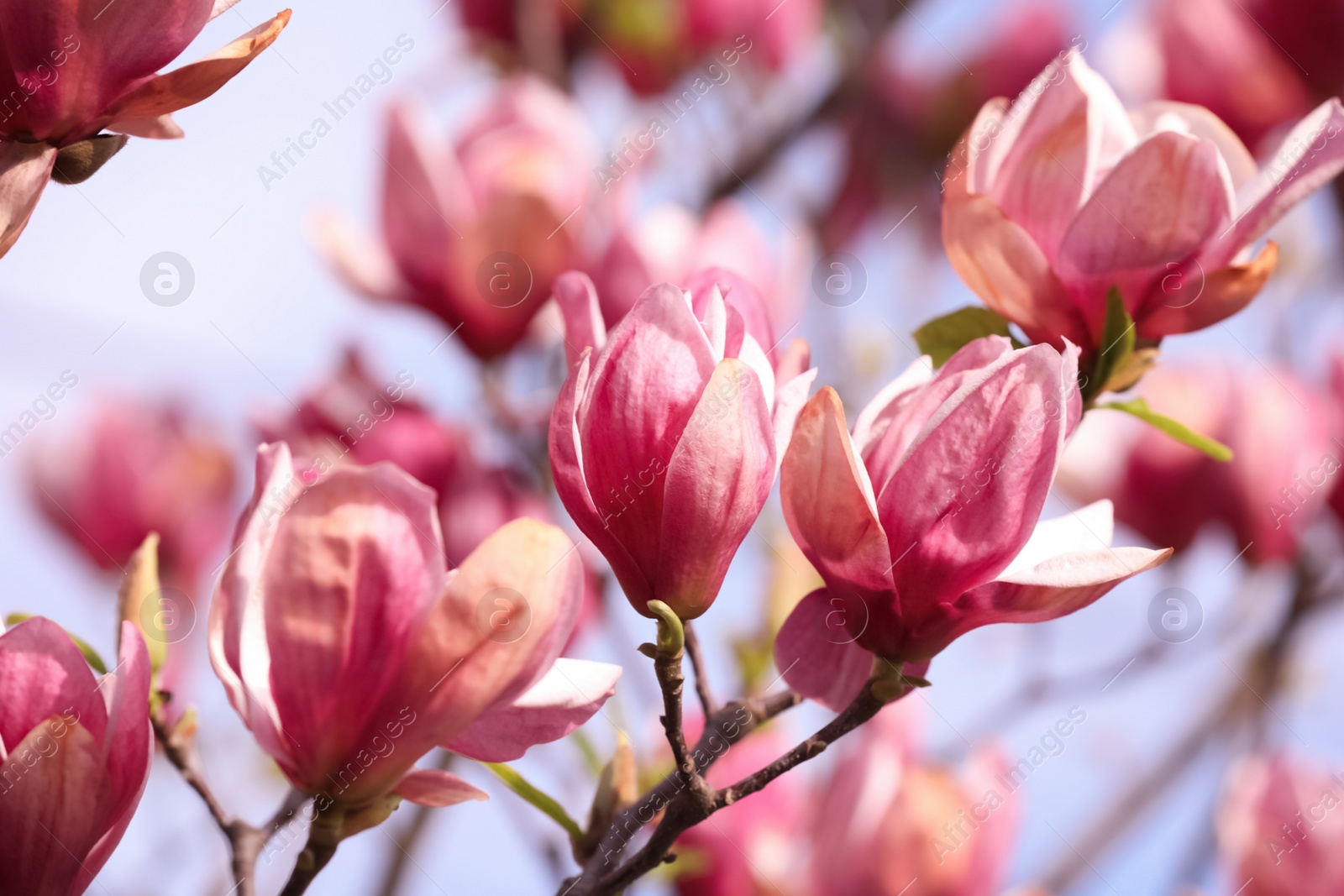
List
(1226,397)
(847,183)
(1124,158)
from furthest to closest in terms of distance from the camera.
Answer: (847,183) → (1226,397) → (1124,158)

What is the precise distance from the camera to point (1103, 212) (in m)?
0.70

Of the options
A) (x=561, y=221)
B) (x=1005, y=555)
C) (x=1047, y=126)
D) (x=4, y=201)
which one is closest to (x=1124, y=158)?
(x=1047, y=126)

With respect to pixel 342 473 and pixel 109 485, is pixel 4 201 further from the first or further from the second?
pixel 109 485

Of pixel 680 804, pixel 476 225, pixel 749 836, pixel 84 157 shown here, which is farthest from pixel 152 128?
pixel 749 836

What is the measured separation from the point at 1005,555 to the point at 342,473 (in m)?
0.32

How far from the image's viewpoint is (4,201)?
57 centimetres

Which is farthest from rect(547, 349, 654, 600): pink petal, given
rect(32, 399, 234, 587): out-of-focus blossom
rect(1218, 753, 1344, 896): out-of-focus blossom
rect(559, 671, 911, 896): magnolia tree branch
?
rect(32, 399, 234, 587): out-of-focus blossom

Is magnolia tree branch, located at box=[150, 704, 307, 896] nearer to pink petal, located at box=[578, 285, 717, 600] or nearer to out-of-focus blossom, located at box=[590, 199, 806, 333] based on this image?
pink petal, located at box=[578, 285, 717, 600]

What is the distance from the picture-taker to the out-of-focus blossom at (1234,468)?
164 centimetres

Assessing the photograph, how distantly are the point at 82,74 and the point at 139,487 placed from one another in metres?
1.31

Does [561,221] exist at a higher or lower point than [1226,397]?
higher

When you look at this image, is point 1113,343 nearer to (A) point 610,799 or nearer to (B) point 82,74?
(A) point 610,799

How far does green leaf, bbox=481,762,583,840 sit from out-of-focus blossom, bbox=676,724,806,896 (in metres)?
0.44

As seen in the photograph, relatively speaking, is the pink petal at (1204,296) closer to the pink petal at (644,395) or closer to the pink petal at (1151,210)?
the pink petal at (1151,210)
